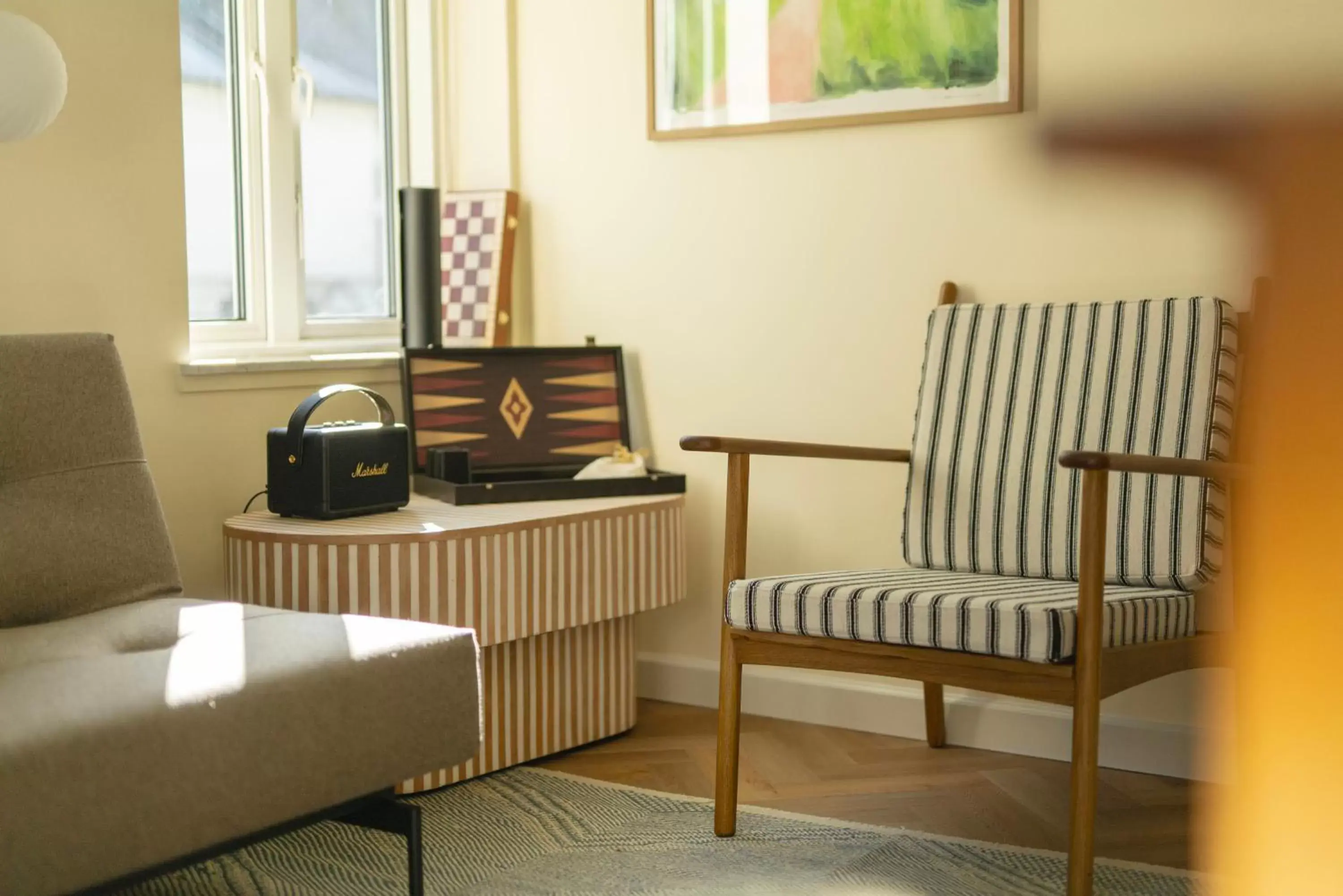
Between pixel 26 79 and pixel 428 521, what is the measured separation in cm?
92

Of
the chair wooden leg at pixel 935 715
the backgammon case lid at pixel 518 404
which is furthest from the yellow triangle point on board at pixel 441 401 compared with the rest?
the chair wooden leg at pixel 935 715

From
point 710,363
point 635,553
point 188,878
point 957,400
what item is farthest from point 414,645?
point 710,363

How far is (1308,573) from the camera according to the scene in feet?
A: 0.62

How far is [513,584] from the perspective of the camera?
228 centimetres

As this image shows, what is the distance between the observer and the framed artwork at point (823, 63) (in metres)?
2.43

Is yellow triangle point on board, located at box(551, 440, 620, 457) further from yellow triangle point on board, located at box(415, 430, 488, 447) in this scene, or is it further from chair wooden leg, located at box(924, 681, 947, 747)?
chair wooden leg, located at box(924, 681, 947, 747)

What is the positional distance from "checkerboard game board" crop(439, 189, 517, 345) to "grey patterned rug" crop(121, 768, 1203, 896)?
118cm

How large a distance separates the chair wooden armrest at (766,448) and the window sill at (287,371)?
3.06 feet

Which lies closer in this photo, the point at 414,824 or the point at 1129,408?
the point at 414,824

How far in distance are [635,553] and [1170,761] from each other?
3.37 ft

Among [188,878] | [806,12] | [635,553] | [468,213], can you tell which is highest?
[806,12]

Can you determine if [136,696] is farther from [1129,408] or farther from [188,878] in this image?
[1129,408]

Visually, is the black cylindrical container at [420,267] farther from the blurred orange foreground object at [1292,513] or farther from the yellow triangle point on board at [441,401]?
Answer: the blurred orange foreground object at [1292,513]

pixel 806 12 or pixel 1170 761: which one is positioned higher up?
pixel 806 12
